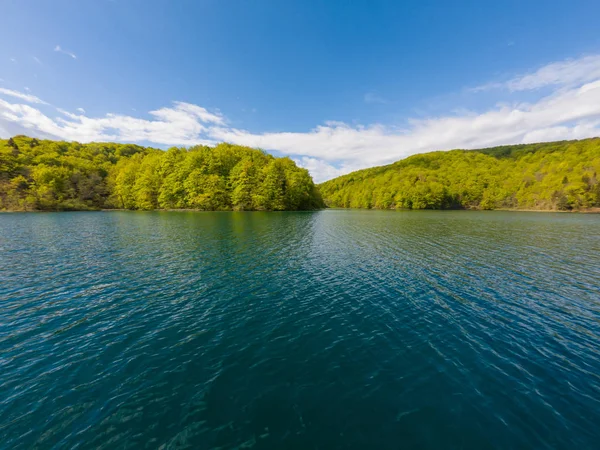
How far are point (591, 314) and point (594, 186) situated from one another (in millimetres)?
155784

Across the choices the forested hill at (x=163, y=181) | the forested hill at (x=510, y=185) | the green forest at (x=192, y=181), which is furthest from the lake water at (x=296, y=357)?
the forested hill at (x=510, y=185)

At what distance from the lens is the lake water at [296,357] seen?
24.0 ft

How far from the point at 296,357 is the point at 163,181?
413 feet

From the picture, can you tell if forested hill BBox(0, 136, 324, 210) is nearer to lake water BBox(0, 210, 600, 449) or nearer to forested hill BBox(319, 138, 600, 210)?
forested hill BBox(319, 138, 600, 210)

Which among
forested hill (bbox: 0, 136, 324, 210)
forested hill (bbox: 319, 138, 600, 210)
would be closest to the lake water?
forested hill (bbox: 0, 136, 324, 210)

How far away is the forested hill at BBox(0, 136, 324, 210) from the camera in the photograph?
325 ft

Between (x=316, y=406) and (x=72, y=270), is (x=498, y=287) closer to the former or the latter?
(x=316, y=406)

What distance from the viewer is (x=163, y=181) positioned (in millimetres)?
114625

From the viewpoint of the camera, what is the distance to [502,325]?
13695mm

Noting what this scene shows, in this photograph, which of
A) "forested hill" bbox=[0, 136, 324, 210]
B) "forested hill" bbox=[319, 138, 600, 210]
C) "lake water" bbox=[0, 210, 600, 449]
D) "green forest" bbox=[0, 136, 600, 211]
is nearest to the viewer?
"lake water" bbox=[0, 210, 600, 449]

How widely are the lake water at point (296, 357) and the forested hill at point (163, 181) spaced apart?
286 feet

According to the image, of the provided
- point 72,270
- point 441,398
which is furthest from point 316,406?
point 72,270

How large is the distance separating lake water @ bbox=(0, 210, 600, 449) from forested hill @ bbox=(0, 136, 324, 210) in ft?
286

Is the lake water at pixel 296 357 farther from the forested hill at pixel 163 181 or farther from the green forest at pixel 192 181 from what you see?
the green forest at pixel 192 181
